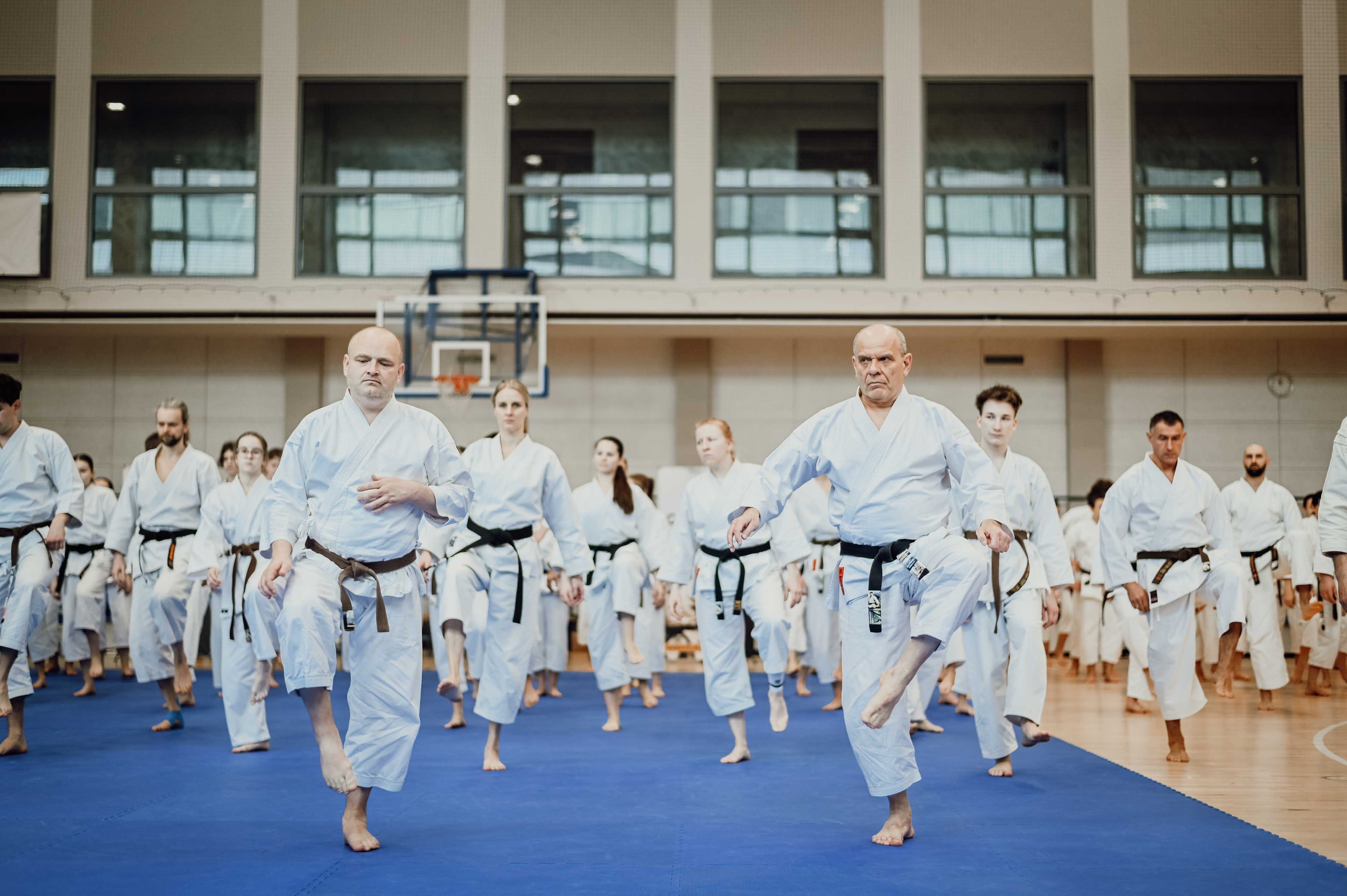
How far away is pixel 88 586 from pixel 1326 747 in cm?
830

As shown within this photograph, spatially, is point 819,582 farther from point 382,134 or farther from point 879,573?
point 382,134

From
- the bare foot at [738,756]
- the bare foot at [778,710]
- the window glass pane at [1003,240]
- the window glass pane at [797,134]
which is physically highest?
the window glass pane at [797,134]

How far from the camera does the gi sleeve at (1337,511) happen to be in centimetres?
438

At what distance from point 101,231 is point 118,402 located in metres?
1.85

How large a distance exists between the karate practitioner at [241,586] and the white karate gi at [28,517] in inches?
27.7

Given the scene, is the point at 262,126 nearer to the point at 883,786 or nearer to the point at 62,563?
the point at 62,563

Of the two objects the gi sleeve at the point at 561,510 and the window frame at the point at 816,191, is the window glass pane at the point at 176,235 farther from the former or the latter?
the gi sleeve at the point at 561,510

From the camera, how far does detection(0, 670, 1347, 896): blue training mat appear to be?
3.21 m

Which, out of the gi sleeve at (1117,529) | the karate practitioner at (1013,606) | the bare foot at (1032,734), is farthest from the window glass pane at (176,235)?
the bare foot at (1032,734)

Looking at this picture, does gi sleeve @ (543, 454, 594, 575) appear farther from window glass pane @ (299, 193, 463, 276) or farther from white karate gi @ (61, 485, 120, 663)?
window glass pane @ (299, 193, 463, 276)

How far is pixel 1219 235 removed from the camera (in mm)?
11273

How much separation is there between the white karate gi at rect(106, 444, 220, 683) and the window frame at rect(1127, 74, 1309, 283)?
9.01 metres

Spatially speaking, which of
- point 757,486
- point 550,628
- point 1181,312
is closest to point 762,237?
point 1181,312

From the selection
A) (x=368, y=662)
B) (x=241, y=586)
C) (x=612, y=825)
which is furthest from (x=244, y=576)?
(x=612, y=825)
